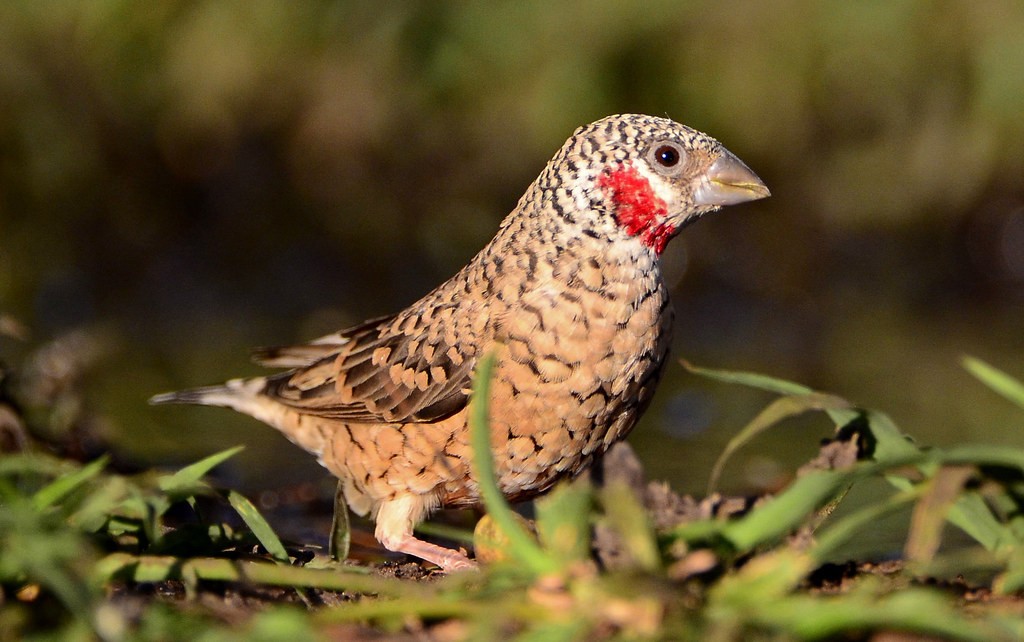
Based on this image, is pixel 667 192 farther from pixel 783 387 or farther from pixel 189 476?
pixel 189 476

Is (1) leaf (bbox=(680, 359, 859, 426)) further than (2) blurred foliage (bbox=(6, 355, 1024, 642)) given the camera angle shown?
Yes

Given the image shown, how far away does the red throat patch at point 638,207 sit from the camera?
395 centimetres

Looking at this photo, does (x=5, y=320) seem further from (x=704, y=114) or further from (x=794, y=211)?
(x=794, y=211)

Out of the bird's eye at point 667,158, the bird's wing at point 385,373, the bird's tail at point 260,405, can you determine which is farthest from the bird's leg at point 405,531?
the bird's eye at point 667,158

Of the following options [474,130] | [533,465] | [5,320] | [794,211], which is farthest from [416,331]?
[794,211]

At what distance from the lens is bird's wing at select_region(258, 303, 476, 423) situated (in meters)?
4.02

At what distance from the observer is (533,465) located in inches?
148

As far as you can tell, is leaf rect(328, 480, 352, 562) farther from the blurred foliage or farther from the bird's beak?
the bird's beak

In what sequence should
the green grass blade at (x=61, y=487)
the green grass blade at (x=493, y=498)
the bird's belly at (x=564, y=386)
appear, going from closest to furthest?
1. the green grass blade at (x=493, y=498)
2. the green grass blade at (x=61, y=487)
3. the bird's belly at (x=564, y=386)

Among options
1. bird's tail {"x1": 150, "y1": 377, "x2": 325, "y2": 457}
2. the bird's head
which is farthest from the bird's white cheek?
bird's tail {"x1": 150, "y1": 377, "x2": 325, "y2": 457}

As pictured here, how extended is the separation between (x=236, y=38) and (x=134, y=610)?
22.1ft

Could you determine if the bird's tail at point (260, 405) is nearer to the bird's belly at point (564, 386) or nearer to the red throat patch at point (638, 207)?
the bird's belly at point (564, 386)

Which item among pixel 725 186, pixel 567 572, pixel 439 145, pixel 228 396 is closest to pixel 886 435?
pixel 567 572

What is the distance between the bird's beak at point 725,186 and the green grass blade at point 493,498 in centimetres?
159
